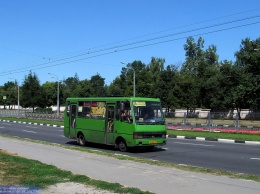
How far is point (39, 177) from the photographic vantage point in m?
8.71

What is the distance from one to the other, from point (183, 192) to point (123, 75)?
333 feet

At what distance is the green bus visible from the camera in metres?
15.9

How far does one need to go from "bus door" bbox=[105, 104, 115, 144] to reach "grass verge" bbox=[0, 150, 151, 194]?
6301 millimetres

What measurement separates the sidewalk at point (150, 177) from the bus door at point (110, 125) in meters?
4.33

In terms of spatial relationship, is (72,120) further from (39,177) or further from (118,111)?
(39,177)

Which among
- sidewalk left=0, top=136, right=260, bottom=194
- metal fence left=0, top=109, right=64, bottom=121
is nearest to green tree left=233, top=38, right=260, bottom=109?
metal fence left=0, top=109, right=64, bottom=121

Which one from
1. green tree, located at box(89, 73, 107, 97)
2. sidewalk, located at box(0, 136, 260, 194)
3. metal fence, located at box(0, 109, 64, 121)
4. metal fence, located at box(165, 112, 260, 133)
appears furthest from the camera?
green tree, located at box(89, 73, 107, 97)

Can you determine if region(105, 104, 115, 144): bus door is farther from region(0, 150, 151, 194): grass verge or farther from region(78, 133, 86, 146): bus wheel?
region(0, 150, 151, 194): grass verge

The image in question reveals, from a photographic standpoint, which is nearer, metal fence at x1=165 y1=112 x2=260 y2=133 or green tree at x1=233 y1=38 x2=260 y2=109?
metal fence at x1=165 y1=112 x2=260 y2=133

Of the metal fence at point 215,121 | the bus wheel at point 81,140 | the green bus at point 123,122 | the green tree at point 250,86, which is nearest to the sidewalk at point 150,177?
the green bus at point 123,122

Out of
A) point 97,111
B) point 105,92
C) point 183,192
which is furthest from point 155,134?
point 105,92

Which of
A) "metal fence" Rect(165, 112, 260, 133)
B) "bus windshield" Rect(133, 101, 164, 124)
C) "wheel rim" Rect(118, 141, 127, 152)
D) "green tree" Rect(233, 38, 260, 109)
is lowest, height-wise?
"wheel rim" Rect(118, 141, 127, 152)

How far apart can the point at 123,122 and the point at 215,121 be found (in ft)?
49.1

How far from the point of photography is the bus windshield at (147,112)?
16016 mm
